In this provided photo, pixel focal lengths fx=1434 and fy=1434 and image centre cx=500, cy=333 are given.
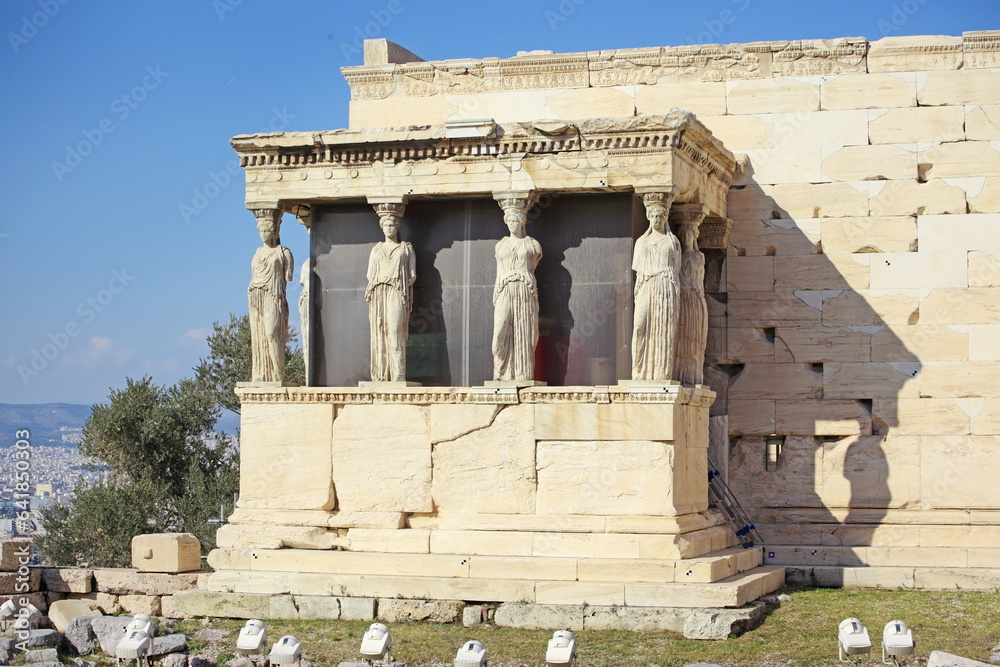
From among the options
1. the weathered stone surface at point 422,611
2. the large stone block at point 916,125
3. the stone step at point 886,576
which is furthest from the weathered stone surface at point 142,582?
the large stone block at point 916,125

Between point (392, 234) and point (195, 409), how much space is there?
46.4ft

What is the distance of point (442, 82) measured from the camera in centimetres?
1714

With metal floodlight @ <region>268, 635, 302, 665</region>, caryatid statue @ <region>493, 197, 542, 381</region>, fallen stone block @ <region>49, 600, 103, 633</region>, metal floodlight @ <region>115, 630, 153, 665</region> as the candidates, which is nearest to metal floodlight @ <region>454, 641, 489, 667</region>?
metal floodlight @ <region>268, 635, 302, 665</region>

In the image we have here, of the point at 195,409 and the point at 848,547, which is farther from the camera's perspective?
the point at 195,409

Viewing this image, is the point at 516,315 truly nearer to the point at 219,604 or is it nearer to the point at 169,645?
the point at 219,604

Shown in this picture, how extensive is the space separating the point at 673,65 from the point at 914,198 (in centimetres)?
314

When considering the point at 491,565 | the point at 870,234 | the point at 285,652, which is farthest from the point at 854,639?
the point at 870,234

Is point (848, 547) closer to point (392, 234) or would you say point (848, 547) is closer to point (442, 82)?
point (392, 234)

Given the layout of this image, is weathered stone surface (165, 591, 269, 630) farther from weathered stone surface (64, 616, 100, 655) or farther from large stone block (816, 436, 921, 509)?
large stone block (816, 436, 921, 509)

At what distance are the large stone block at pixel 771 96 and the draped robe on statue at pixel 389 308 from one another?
467cm

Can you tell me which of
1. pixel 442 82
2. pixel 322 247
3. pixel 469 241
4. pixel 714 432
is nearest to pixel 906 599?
pixel 714 432

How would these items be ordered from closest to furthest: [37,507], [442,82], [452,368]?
[452,368] → [442,82] → [37,507]

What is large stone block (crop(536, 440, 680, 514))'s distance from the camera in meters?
13.2

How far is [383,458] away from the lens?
1384 cm
